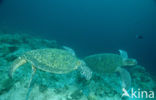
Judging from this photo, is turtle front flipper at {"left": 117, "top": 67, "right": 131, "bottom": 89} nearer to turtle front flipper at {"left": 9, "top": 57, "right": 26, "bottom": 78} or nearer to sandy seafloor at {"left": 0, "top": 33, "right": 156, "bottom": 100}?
sandy seafloor at {"left": 0, "top": 33, "right": 156, "bottom": 100}

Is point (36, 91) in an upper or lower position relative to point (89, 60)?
lower

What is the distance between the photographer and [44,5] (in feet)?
428

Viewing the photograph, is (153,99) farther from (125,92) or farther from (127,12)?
(127,12)

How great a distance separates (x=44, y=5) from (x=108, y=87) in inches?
5462

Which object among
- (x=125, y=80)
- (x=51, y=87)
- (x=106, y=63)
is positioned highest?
(x=106, y=63)

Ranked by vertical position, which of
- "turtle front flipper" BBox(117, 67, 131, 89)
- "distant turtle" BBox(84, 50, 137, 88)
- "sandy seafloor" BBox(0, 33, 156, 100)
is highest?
"distant turtle" BBox(84, 50, 137, 88)

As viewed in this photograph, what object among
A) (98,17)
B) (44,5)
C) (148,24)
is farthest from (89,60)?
(44,5)

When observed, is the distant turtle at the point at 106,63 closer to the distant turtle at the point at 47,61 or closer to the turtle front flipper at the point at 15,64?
the distant turtle at the point at 47,61
